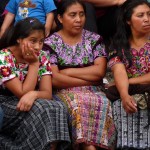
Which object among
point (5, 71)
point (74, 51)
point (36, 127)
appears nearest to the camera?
point (36, 127)

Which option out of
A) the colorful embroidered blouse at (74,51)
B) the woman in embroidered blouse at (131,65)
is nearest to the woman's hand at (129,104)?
the woman in embroidered blouse at (131,65)

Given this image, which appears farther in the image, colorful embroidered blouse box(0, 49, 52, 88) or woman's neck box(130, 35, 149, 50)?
woman's neck box(130, 35, 149, 50)

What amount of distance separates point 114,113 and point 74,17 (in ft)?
3.20

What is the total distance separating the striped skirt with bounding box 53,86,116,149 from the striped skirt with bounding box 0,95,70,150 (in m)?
Result: 0.14

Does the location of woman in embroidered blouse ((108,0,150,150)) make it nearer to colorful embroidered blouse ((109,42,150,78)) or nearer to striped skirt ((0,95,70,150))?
colorful embroidered blouse ((109,42,150,78))

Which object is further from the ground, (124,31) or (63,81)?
(124,31)

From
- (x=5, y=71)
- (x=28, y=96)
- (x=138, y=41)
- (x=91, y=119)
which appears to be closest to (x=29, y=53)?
(x=5, y=71)

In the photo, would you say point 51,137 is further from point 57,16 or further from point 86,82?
point 57,16

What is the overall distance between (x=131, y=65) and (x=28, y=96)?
3.14 feet

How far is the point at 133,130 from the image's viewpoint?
Answer: 369cm

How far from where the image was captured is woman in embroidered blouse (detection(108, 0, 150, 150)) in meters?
3.67

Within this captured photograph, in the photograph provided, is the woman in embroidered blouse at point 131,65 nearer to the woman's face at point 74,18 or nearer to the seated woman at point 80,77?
the seated woman at point 80,77

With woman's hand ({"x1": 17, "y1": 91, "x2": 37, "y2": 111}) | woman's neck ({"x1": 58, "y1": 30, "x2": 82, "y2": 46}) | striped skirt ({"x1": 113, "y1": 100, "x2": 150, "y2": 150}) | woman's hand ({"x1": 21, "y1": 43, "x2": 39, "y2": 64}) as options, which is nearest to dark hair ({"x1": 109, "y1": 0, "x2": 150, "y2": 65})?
woman's neck ({"x1": 58, "y1": 30, "x2": 82, "y2": 46})

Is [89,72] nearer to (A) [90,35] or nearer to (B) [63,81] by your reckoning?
(B) [63,81]
